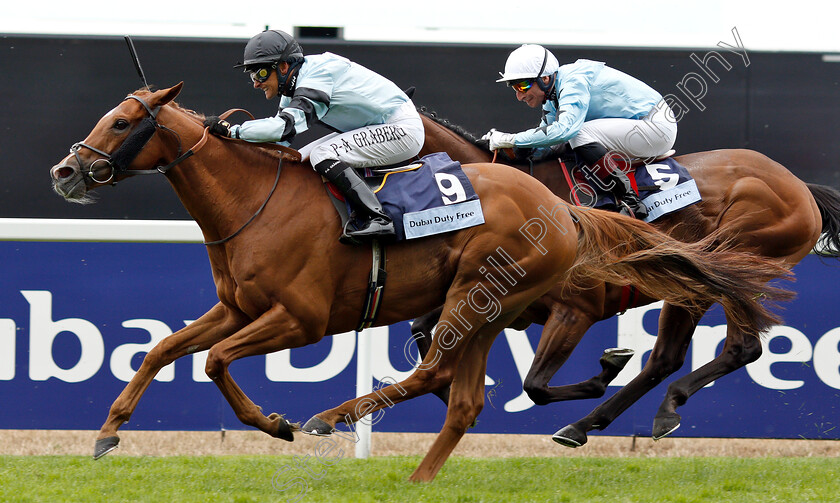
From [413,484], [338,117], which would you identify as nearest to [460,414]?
[413,484]

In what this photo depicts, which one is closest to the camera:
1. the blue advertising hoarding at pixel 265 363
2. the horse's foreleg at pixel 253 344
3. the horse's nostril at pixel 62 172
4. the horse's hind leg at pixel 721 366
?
the horse's nostril at pixel 62 172

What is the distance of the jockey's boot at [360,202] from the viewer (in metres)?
4.19

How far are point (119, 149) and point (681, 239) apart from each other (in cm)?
283

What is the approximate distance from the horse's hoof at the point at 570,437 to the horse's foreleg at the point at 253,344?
4.74 feet

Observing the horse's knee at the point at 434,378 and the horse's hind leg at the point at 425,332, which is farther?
the horse's hind leg at the point at 425,332

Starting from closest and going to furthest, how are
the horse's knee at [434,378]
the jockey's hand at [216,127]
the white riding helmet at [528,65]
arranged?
the jockey's hand at [216,127]
the horse's knee at [434,378]
the white riding helmet at [528,65]

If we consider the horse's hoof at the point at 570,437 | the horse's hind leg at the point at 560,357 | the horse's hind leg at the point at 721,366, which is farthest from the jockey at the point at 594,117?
the horse's hoof at the point at 570,437

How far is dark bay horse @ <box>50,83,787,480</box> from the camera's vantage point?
4.13 m

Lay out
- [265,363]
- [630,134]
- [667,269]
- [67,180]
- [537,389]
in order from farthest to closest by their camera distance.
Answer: [265,363] → [630,134] → [537,389] → [667,269] → [67,180]

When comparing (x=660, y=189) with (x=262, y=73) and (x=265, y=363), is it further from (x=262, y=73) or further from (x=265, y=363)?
(x=265, y=363)

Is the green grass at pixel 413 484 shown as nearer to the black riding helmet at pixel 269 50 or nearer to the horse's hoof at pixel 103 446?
the horse's hoof at pixel 103 446

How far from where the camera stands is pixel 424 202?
430 centimetres

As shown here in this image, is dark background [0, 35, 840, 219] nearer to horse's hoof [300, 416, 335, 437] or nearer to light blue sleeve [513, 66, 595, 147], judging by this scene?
light blue sleeve [513, 66, 595, 147]

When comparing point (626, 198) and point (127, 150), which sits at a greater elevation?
point (127, 150)
